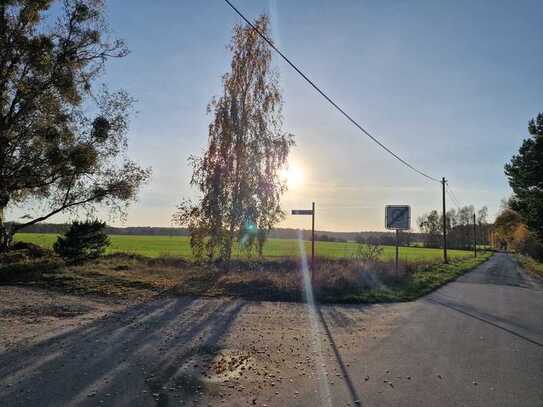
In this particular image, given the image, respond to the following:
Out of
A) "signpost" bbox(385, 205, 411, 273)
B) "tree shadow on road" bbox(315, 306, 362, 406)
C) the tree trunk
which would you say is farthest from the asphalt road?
the tree trunk

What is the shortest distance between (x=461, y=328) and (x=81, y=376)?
23.7ft

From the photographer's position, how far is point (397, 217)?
16875mm

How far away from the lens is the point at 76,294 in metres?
11.5

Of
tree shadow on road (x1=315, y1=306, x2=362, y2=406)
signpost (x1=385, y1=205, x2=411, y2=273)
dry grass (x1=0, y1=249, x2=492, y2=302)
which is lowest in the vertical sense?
tree shadow on road (x1=315, y1=306, x2=362, y2=406)

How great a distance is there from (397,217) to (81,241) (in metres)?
16.3

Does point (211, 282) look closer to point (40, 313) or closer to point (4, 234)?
point (40, 313)

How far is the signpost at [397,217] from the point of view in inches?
653

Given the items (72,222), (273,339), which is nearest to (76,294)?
(273,339)

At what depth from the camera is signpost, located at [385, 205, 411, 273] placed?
16594 mm

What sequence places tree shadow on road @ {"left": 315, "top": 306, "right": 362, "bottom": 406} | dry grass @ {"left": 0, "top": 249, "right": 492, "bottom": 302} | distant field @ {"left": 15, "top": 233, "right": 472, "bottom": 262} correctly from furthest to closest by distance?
distant field @ {"left": 15, "top": 233, "right": 472, "bottom": 262}
dry grass @ {"left": 0, "top": 249, "right": 492, "bottom": 302}
tree shadow on road @ {"left": 315, "top": 306, "right": 362, "bottom": 406}

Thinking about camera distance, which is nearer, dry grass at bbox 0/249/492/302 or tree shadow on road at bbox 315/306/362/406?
tree shadow on road at bbox 315/306/362/406

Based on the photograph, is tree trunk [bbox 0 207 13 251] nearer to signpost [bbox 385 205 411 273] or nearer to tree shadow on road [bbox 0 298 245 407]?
tree shadow on road [bbox 0 298 245 407]

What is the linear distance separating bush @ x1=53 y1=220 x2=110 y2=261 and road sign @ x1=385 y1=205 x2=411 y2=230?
14.8 m

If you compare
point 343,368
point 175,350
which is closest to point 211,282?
Result: point 175,350
